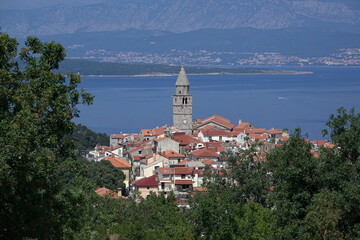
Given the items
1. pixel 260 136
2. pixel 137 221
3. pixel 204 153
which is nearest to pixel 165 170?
pixel 204 153

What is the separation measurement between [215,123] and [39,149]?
51921 mm

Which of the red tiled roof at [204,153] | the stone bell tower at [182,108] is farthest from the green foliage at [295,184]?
the stone bell tower at [182,108]

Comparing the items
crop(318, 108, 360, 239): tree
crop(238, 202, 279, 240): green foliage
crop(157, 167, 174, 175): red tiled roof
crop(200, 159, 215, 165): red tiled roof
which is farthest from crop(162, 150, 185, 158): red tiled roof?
crop(318, 108, 360, 239): tree

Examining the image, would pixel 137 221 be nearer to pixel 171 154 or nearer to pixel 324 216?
pixel 324 216

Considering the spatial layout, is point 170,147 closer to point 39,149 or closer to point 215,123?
point 215,123

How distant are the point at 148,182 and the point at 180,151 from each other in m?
11.8

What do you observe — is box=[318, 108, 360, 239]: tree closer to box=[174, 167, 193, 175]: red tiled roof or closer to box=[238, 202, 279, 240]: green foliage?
box=[238, 202, 279, 240]: green foliage

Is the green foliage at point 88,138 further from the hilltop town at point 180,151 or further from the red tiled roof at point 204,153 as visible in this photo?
the red tiled roof at point 204,153

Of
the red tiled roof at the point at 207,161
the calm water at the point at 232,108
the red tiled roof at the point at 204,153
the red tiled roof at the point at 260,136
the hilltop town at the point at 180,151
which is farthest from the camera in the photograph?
the calm water at the point at 232,108

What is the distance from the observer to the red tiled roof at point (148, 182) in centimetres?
4084

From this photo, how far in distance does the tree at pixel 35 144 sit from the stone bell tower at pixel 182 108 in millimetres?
47526

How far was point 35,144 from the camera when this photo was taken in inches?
429

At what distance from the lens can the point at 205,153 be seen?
49.4m

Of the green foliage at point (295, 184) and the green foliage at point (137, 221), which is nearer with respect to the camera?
the green foliage at point (295, 184)
